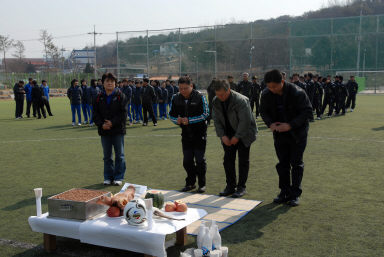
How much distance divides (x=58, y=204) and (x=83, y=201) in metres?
0.36

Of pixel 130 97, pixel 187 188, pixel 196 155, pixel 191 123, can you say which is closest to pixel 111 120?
pixel 191 123

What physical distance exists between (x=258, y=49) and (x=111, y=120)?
36345 millimetres

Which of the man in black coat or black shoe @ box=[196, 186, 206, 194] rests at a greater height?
the man in black coat

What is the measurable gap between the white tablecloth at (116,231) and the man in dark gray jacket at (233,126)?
6.53 ft

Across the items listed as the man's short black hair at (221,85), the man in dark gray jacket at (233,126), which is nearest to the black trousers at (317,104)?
the man in dark gray jacket at (233,126)

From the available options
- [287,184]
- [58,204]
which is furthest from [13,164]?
[287,184]

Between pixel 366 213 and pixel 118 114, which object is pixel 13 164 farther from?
pixel 366 213

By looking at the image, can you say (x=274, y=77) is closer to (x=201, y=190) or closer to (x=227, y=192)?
(x=227, y=192)

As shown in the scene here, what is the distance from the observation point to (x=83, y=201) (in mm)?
4395

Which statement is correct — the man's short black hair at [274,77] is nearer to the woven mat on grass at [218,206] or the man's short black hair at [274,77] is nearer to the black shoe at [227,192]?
the woven mat on grass at [218,206]

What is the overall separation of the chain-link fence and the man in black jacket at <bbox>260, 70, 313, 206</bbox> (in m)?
35.3

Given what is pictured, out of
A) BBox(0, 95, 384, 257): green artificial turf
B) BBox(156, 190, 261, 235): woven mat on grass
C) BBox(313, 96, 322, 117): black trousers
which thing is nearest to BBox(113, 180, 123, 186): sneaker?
BBox(0, 95, 384, 257): green artificial turf

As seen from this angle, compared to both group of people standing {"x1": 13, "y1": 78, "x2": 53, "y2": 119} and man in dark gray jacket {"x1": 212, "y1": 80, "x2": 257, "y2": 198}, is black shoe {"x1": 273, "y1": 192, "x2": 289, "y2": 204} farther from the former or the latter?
group of people standing {"x1": 13, "y1": 78, "x2": 53, "y2": 119}

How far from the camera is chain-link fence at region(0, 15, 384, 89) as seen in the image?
1528 inches
